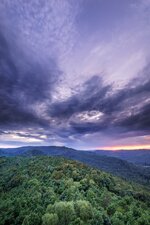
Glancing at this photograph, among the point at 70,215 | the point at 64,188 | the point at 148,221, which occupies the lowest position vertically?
the point at 148,221

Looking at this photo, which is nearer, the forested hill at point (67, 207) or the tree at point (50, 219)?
the tree at point (50, 219)

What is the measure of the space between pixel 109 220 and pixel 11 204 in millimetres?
40442

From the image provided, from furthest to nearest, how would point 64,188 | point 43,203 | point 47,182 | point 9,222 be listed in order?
1. point 47,182
2. point 64,188
3. point 43,203
4. point 9,222

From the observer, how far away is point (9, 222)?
60.2 metres

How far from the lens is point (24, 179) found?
104188 millimetres

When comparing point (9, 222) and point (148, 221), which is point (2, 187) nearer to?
point (9, 222)

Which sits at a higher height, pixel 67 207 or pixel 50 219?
pixel 67 207

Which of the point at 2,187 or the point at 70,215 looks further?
the point at 2,187

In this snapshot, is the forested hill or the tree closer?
the tree

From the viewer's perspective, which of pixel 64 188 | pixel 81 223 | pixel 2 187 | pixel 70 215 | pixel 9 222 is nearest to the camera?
pixel 81 223

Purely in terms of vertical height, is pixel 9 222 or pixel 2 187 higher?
pixel 2 187

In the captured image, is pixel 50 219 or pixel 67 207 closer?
pixel 50 219

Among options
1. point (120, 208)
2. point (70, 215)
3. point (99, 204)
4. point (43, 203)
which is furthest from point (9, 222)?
point (120, 208)

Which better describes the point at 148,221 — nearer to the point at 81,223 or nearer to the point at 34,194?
the point at 81,223
